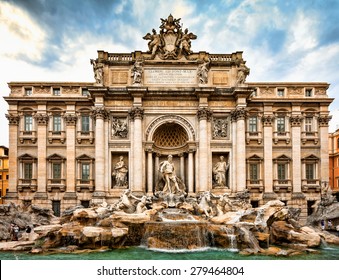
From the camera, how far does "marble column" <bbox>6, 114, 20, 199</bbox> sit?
25953 millimetres

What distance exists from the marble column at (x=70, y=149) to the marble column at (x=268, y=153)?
16.1 meters

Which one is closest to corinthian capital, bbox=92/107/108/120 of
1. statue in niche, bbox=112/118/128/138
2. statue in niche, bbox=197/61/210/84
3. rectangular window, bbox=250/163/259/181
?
statue in niche, bbox=112/118/128/138

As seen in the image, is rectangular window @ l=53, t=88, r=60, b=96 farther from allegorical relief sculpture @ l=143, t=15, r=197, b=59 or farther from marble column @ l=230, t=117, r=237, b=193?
marble column @ l=230, t=117, r=237, b=193

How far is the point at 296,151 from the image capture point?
26828 mm

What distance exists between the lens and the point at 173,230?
17.4 meters

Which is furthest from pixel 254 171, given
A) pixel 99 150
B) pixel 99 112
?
pixel 99 112

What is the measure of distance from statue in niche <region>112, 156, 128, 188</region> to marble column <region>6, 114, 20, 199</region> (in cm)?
837

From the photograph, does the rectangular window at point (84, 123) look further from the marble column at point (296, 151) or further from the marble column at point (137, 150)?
the marble column at point (296, 151)

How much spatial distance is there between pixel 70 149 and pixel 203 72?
12774 mm

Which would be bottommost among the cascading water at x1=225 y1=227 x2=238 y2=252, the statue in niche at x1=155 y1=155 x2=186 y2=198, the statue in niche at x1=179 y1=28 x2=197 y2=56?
the cascading water at x1=225 y1=227 x2=238 y2=252

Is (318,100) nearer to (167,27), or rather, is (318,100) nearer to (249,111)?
(249,111)

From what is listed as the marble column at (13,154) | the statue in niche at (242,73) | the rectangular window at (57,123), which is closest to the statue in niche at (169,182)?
the statue in niche at (242,73)

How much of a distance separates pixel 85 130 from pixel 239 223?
49.6 ft

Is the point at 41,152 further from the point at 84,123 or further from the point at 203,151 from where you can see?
the point at 203,151
